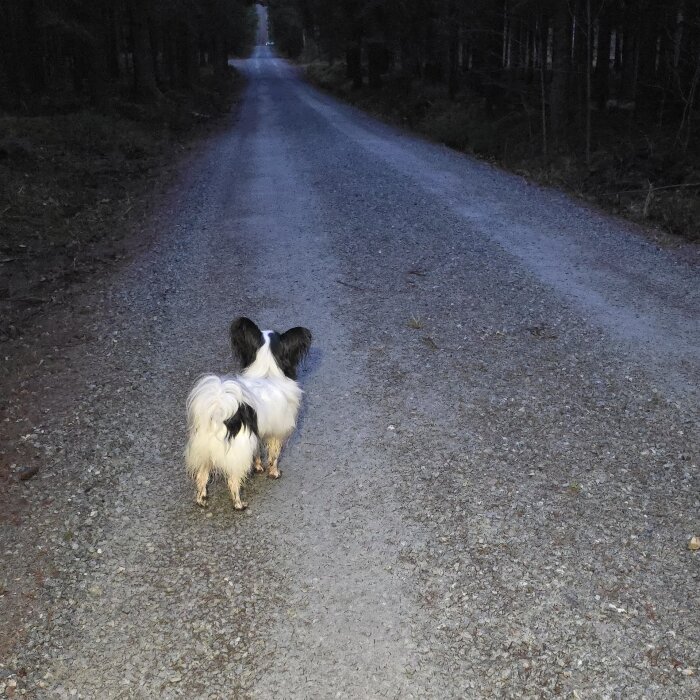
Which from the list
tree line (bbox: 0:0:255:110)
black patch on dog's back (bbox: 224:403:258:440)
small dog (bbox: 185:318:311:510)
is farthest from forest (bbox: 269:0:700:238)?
tree line (bbox: 0:0:255:110)

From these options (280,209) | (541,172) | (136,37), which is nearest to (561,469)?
(280,209)

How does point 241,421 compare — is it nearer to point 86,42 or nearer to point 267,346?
point 267,346

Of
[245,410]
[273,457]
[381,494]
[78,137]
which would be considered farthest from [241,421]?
[78,137]

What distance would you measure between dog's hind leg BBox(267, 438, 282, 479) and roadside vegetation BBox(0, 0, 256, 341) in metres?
4.14

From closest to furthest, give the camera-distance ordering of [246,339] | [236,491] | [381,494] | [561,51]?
[236,491] → [381,494] → [246,339] → [561,51]

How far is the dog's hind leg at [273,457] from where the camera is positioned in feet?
15.2

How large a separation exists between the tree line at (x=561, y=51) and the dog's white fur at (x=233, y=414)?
1382 cm

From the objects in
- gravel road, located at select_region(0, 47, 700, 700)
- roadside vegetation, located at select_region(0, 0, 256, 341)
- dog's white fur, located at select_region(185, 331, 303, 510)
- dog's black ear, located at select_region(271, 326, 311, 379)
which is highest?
roadside vegetation, located at select_region(0, 0, 256, 341)

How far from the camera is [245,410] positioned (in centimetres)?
411

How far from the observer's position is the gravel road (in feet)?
10.6

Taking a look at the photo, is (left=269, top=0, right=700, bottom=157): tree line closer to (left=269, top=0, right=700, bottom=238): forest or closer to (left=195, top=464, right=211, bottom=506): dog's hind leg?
(left=269, top=0, right=700, bottom=238): forest

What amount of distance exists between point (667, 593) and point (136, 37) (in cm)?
3028

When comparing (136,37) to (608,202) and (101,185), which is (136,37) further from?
(608,202)

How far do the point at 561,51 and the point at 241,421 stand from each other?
1697 cm
